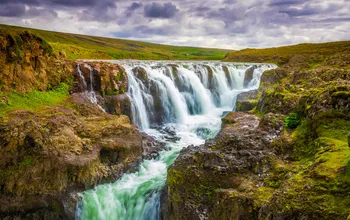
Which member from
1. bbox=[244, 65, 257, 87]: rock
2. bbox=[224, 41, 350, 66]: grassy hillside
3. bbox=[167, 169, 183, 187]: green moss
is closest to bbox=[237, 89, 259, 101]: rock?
bbox=[244, 65, 257, 87]: rock

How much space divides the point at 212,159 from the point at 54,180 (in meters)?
7.28

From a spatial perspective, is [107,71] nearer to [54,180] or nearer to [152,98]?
[152,98]

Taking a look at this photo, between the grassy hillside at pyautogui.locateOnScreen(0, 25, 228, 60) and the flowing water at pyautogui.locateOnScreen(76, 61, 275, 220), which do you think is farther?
the grassy hillside at pyautogui.locateOnScreen(0, 25, 228, 60)

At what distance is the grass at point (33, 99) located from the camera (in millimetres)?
15092

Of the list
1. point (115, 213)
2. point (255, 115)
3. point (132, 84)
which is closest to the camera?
point (115, 213)

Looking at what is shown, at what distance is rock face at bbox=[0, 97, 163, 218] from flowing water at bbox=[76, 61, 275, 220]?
2.72ft

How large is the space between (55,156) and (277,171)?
944cm

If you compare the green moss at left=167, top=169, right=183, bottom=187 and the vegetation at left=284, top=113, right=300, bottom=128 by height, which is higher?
the vegetation at left=284, top=113, right=300, bottom=128

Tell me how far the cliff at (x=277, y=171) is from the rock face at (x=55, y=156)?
5580mm

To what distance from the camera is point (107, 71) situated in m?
22.2

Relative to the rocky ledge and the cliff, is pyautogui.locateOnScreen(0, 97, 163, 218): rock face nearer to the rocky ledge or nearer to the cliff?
the rocky ledge

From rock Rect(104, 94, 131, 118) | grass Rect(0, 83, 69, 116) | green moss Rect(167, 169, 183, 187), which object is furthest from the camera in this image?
rock Rect(104, 94, 131, 118)

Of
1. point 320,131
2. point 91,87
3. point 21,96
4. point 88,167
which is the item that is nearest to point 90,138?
point 88,167

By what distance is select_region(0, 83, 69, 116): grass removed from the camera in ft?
49.5
